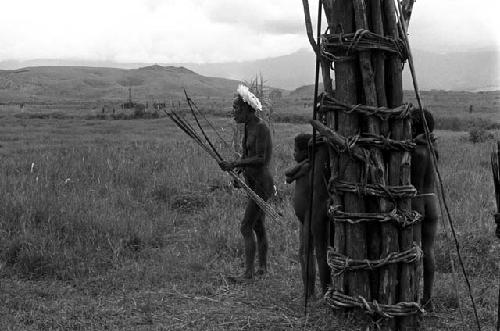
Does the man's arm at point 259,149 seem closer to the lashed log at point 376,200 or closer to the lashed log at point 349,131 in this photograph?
the lashed log at point 349,131

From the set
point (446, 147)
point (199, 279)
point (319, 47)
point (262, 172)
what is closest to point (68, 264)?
point (199, 279)

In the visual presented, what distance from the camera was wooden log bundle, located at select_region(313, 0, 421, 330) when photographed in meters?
3.89

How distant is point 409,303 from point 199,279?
238 centimetres

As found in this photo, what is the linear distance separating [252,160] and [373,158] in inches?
79.9

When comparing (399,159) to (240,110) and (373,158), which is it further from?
(240,110)

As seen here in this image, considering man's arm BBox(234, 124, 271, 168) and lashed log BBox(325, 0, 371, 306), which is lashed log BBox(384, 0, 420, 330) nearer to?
lashed log BBox(325, 0, 371, 306)

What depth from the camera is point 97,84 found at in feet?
415

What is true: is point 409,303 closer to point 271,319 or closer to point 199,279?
point 271,319

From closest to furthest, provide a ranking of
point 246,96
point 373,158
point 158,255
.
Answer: point 373,158 < point 246,96 < point 158,255

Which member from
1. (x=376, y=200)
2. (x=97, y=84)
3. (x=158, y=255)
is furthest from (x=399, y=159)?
(x=97, y=84)

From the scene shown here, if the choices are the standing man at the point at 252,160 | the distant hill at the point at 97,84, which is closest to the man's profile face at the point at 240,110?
the standing man at the point at 252,160

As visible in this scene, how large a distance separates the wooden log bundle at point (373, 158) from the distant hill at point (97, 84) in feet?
255

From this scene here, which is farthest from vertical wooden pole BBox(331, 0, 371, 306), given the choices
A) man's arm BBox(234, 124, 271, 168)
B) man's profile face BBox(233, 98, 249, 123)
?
man's profile face BBox(233, 98, 249, 123)

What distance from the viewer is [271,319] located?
14.6ft
